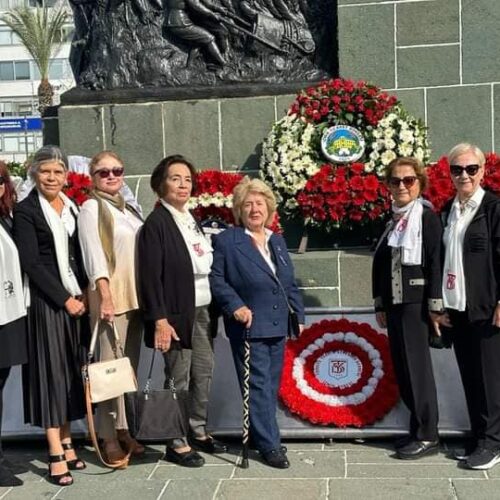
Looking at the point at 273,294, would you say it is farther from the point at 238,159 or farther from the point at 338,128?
the point at 238,159

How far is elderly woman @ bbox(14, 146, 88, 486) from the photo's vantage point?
15.4 ft

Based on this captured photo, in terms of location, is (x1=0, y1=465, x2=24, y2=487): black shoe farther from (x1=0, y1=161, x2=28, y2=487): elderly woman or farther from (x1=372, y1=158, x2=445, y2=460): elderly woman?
(x1=372, y1=158, x2=445, y2=460): elderly woman

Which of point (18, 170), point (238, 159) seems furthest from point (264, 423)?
point (18, 170)

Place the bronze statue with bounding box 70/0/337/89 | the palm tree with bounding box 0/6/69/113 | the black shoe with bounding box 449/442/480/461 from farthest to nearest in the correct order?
the palm tree with bounding box 0/6/69/113, the bronze statue with bounding box 70/0/337/89, the black shoe with bounding box 449/442/480/461

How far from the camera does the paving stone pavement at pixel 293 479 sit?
441 centimetres

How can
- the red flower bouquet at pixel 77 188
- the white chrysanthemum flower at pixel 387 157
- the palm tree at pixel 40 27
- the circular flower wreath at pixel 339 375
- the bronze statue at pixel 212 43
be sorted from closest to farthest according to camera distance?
the circular flower wreath at pixel 339 375 → the red flower bouquet at pixel 77 188 → the white chrysanthemum flower at pixel 387 157 → the bronze statue at pixel 212 43 → the palm tree at pixel 40 27

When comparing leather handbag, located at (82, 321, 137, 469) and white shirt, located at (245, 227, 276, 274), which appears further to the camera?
white shirt, located at (245, 227, 276, 274)

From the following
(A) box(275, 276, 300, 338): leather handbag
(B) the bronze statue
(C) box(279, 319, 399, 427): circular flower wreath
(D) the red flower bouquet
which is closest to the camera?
(A) box(275, 276, 300, 338): leather handbag

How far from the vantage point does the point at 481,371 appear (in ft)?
15.5

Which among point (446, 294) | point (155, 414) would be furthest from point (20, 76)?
point (446, 294)

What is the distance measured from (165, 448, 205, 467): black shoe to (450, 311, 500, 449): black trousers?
1.59 m

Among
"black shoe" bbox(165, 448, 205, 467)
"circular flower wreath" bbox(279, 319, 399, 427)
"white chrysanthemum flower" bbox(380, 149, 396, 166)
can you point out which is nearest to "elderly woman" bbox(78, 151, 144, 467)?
"black shoe" bbox(165, 448, 205, 467)

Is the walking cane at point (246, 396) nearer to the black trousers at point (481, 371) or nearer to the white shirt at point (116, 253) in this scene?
the white shirt at point (116, 253)

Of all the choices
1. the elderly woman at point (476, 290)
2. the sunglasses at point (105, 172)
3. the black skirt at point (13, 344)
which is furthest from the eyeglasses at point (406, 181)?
the black skirt at point (13, 344)
